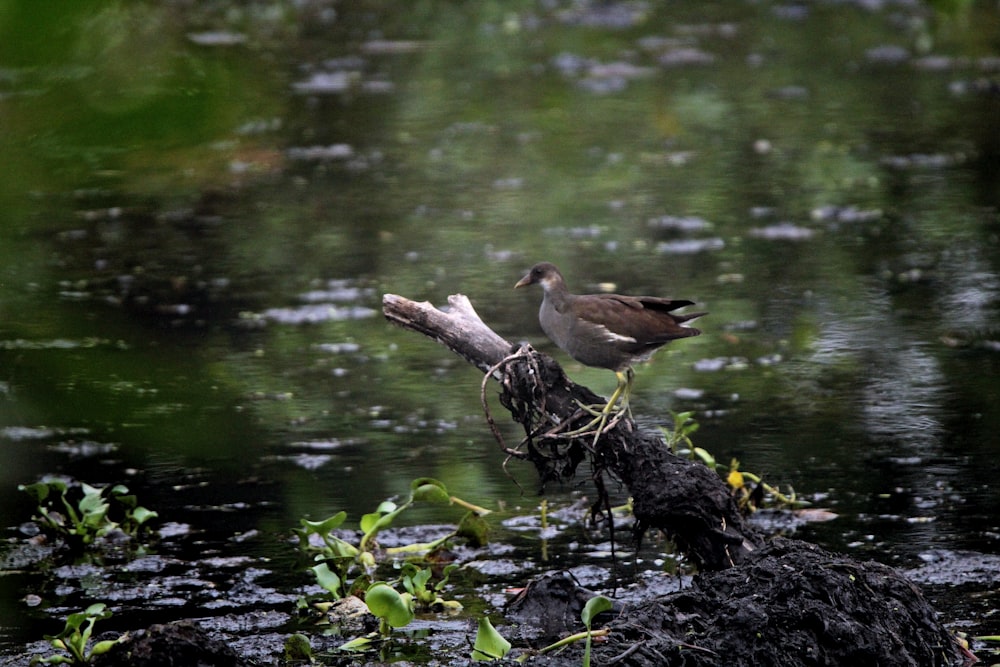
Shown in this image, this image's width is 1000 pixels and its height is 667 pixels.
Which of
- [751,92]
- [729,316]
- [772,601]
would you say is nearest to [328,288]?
A: [729,316]

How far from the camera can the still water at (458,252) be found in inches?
58.4

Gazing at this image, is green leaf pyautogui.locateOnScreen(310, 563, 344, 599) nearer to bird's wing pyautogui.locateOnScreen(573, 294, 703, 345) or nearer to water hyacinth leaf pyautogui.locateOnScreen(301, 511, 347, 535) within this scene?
water hyacinth leaf pyautogui.locateOnScreen(301, 511, 347, 535)

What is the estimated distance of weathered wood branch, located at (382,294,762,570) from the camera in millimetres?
3984

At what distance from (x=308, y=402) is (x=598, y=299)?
227 centimetres

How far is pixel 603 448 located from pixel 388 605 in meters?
0.81

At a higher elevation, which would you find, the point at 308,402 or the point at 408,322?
the point at 408,322

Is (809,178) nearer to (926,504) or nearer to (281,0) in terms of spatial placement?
(926,504)

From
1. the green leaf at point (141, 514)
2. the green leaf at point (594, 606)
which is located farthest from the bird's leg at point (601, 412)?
the green leaf at point (141, 514)

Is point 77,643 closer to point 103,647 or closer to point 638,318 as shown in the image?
point 103,647

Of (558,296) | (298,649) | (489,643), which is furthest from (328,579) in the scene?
(558,296)

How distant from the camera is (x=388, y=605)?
153 inches

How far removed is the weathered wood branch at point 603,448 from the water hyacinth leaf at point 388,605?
658 millimetres

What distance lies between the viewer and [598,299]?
4387 millimetres

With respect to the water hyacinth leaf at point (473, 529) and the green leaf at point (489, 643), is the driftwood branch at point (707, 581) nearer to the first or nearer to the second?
the green leaf at point (489, 643)
